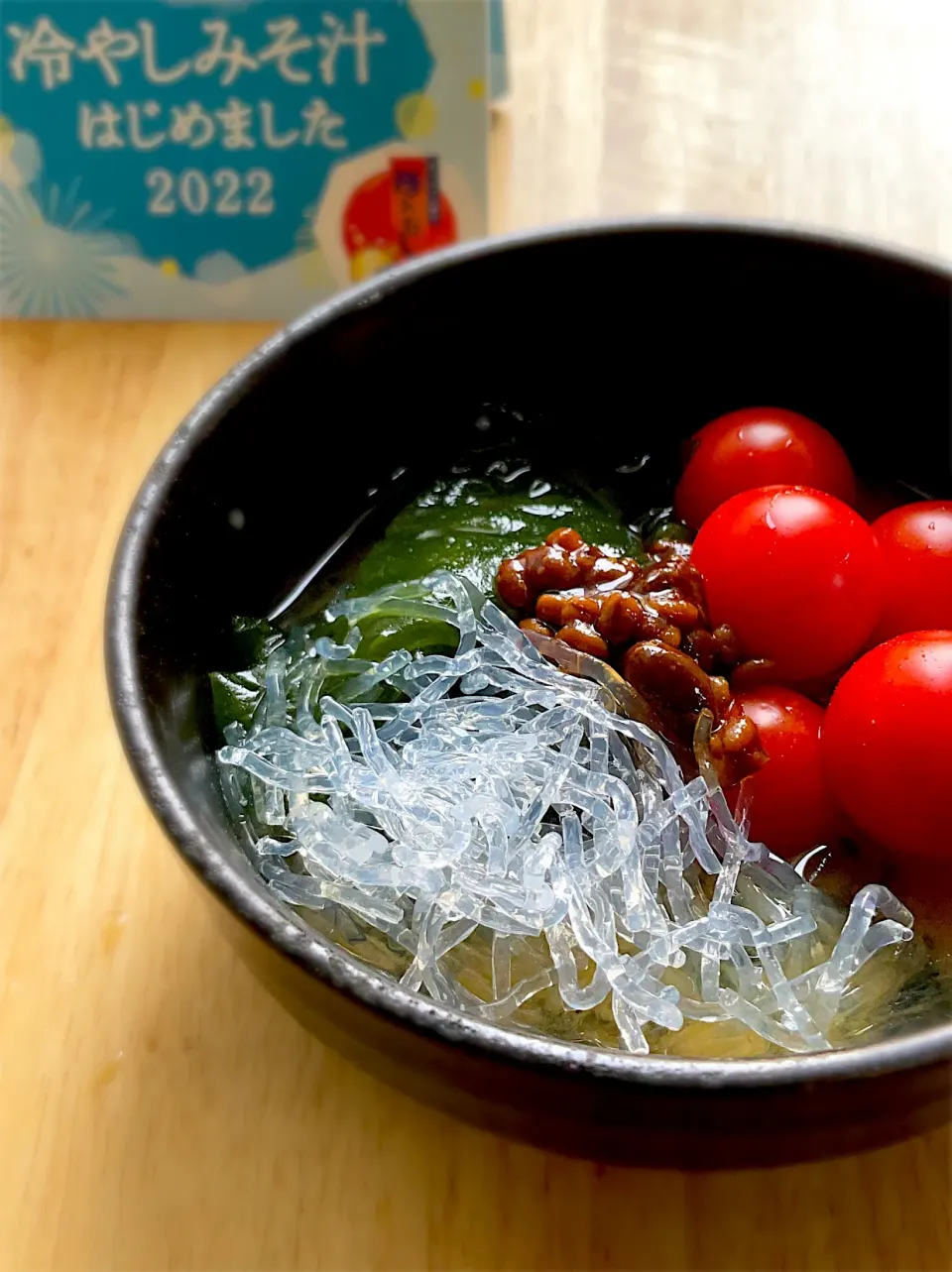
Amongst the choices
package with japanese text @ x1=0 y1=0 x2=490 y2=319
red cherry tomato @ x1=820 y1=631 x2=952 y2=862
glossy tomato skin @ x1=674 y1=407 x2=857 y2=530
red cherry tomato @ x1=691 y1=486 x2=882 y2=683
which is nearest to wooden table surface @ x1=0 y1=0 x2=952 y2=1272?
package with japanese text @ x1=0 y1=0 x2=490 y2=319

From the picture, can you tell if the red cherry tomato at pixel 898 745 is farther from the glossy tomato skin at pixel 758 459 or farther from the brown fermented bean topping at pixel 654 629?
the glossy tomato skin at pixel 758 459

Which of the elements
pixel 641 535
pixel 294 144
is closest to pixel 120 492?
pixel 294 144

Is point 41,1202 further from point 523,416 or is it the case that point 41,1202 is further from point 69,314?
point 69,314

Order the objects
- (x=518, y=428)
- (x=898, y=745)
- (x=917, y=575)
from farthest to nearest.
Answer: (x=518, y=428) → (x=917, y=575) → (x=898, y=745)

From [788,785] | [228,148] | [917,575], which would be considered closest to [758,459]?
[917,575]

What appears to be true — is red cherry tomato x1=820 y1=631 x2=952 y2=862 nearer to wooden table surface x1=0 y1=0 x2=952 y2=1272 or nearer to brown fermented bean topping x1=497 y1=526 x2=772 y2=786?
brown fermented bean topping x1=497 y1=526 x2=772 y2=786

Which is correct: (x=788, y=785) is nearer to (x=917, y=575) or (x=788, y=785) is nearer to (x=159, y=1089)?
(x=917, y=575)
